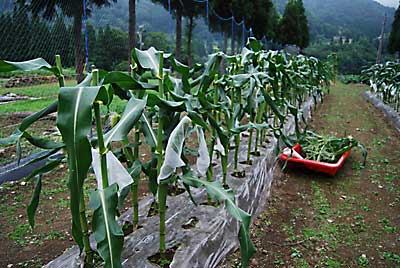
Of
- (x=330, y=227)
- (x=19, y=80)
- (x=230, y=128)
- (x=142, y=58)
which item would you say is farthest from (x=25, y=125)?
(x=19, y=80)

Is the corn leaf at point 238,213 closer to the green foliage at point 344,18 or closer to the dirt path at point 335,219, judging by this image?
the dirt path at point 335,219

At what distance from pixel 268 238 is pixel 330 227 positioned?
0.56 metres

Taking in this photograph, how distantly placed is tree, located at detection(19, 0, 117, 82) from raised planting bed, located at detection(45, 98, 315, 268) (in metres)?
2.91

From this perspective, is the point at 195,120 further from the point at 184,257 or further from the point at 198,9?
the point at 198,9

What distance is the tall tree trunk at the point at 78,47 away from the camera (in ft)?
14.1

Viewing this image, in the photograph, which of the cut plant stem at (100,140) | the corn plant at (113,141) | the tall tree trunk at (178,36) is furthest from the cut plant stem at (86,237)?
the tall tree trunk at (178,36)

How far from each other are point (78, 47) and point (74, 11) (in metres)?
0.46

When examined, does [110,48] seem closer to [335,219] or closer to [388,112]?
[335,219]

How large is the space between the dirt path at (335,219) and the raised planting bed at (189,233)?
202mm

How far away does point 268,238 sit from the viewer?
7.59ft

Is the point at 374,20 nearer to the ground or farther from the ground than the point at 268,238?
farther from the ground

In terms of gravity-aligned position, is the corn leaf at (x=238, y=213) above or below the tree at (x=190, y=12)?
below

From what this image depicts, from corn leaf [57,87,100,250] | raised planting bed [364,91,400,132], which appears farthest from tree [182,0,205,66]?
corn leaf [57,87,100,250]

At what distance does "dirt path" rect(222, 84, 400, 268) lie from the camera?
6.94ft
